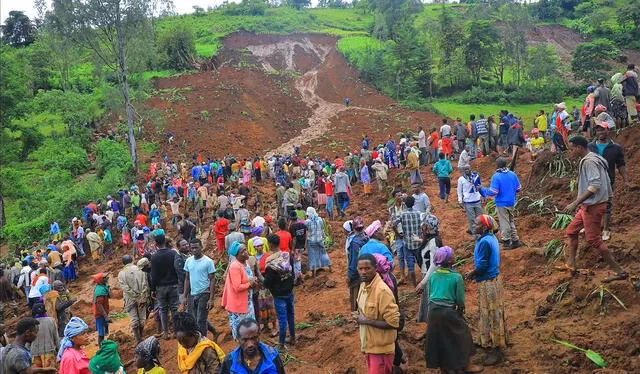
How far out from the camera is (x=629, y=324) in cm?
525

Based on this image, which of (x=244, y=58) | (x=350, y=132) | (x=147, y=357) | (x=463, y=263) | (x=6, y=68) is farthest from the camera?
(x=244, y=58)

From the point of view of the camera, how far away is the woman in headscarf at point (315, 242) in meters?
9.54

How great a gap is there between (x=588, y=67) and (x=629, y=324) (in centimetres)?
4563

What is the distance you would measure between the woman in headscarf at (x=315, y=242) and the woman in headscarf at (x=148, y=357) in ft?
17.7

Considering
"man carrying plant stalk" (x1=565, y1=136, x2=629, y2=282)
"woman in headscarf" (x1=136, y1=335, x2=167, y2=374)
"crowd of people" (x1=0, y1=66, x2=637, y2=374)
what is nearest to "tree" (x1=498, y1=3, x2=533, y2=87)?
"crowd of people" (x1=0, y1=66, x2=637, y2=374)

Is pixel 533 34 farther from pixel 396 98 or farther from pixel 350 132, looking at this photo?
pixel 350 132

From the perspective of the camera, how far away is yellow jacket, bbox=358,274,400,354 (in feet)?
14.3

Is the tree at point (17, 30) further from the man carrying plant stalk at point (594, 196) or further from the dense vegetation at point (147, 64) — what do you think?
the man carrying plant stalk at point (594, 196)

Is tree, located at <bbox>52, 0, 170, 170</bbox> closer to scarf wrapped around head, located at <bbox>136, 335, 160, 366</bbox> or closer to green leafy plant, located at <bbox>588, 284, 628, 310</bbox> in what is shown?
scarf wrapped around head, located at <bbox>136, 335, 160, 366</bbox>

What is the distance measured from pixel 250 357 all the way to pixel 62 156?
2981cm

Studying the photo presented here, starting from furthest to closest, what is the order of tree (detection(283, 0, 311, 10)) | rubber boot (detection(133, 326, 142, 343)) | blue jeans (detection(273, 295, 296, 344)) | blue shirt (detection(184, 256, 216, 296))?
1. tree (detection(283, 0, 311, 10))
2. rubber boot (detection(133, 326, 142, 343))
3. blue shirt (detection(184, 256, 216, 296))
4. blue jeans (detection(273, 295, 296, 344))

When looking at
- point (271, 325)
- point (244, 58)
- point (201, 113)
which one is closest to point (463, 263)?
point (271, 325)

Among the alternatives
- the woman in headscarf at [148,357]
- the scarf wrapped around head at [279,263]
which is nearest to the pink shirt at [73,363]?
the woman in headscarf at [148,357]

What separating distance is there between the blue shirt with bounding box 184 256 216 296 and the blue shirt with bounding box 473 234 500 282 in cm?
349
